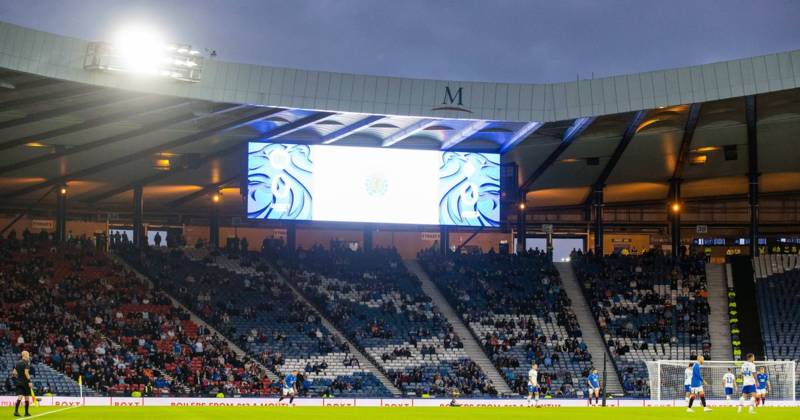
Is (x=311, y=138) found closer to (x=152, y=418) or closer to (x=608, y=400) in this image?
(x=608, y=400)

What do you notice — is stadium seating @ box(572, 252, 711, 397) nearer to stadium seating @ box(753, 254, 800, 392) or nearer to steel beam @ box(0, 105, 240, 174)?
stadium seating @ box(753, 254, 800, 392)

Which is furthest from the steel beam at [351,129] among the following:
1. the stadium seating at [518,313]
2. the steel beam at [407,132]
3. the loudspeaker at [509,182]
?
the stadium seating at [518,313]

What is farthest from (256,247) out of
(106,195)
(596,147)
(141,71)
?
(141,71)

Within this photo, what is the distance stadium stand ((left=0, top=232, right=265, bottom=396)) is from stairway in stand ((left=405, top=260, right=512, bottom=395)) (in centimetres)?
1138

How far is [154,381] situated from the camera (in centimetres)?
4881

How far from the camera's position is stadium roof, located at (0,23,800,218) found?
48719mm

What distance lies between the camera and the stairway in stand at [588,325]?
55938mm

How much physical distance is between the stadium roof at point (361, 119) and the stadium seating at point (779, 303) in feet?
18.2

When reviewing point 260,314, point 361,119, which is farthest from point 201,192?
point 361,119

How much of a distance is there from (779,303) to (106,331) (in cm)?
3477

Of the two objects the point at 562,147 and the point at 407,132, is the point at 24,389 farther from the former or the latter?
the point at 562,147

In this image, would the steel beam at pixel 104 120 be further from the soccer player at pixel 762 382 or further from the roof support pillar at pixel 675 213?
the roof support pillar at pixel 675 213

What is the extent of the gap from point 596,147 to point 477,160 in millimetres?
6229


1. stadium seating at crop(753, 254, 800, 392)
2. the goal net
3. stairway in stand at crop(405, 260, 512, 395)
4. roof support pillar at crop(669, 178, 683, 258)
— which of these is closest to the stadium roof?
roof support pillar at crop(669, 178, 683, 258)
